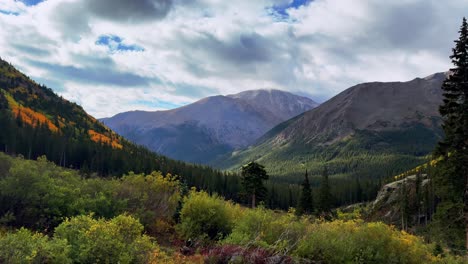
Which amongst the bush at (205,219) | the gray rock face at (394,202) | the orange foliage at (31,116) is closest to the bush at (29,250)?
the bush at (205,219)

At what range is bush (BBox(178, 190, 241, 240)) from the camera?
34812mm

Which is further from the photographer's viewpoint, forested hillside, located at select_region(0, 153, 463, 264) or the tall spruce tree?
the tall spruce tree

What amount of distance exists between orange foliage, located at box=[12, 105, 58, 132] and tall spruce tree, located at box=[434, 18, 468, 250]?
15450 cm

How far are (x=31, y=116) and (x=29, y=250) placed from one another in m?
172

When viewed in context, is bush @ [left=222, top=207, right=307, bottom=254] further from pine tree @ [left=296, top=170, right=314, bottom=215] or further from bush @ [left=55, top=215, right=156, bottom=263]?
pine tree @ [left=296, top=170, right=314, bottom=215]

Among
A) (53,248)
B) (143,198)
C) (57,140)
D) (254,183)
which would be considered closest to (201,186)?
(57,140)

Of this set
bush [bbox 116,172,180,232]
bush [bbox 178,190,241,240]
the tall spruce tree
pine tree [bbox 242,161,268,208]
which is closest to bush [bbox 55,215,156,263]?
bush [bbox 178,190,241,240]

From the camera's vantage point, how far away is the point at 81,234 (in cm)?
2011

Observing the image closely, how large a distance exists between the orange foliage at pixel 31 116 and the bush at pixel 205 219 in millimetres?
137015

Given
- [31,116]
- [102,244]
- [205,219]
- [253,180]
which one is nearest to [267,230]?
[205,219]

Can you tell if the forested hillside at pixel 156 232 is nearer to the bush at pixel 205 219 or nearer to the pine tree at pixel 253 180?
the bush at pixel 205 219

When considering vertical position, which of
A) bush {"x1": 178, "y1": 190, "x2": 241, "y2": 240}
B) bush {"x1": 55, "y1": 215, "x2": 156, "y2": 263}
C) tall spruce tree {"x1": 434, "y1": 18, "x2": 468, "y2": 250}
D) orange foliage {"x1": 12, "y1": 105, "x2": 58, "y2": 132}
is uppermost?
orange foliage {"x1": 12, "y1": 105, "x2": 58, "y2": 132}

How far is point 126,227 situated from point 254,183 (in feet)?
171

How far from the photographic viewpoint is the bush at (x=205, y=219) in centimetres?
3481
